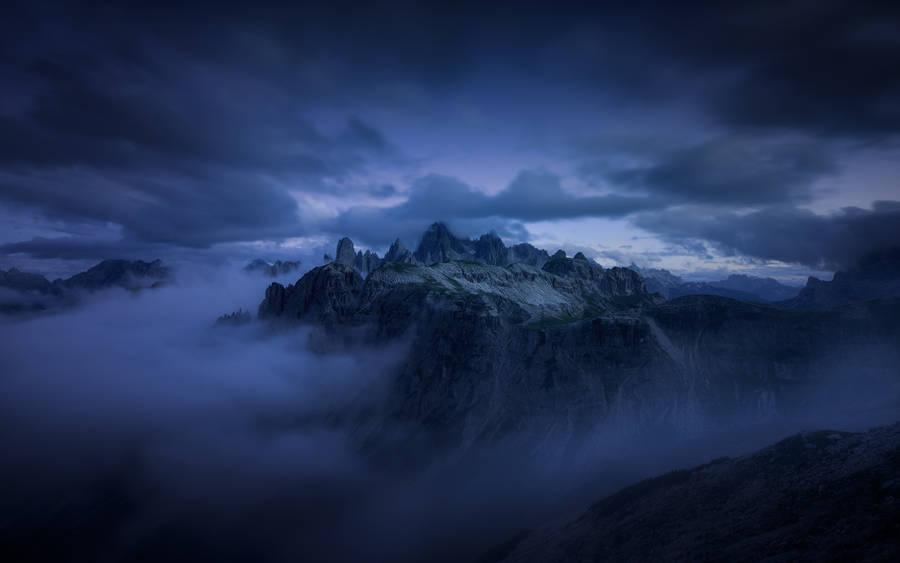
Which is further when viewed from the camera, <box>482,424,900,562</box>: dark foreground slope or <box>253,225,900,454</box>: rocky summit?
<box>253,225,900,454</box>: rocky summit

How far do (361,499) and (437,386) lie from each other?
62701mm

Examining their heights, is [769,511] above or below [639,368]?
above

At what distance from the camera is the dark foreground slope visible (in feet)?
117

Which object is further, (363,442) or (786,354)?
(363,442)

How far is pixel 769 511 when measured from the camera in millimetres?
48219

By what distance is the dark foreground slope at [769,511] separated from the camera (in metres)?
Answer: 35.7

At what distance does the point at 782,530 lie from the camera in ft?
138

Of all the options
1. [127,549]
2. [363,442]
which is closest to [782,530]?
[363,442]

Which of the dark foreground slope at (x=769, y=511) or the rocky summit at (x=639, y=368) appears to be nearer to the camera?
the dark foreground slope at (x=769, y=511)

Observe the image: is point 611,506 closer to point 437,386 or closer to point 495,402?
point 495,402

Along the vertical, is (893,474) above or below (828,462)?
above

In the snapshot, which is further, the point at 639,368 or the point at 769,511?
the point at 639,368

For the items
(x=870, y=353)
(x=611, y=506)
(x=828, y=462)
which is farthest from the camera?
(x=870, y=353)

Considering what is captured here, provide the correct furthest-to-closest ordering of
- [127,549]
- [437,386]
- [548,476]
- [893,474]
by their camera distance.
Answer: [437,386] → [127,549] → [548,476] → [893,474]
